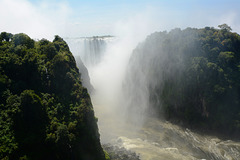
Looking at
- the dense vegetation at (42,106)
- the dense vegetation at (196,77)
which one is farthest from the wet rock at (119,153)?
the dense vegetation at (196,77)

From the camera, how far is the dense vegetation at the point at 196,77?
3534cm

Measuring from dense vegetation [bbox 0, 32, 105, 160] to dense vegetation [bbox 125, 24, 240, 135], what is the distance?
2194 cm

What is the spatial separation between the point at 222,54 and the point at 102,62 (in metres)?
41.4

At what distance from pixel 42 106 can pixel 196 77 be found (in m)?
29.3

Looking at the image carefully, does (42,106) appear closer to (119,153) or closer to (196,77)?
(119,153)

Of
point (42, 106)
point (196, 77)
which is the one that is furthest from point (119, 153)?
point (196, 77)

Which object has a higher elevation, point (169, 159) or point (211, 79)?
point (211, 79)

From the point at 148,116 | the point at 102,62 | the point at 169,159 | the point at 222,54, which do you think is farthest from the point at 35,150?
the point at 102,62

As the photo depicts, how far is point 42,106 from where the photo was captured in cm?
2139

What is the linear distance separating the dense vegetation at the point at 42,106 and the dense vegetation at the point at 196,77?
72.0 ft

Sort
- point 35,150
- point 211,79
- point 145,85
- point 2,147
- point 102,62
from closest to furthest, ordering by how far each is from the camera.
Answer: point 2,147, point 35,150, point 211,79, point 145,85, point 102,62

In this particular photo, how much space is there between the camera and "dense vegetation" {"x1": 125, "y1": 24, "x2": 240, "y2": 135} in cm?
3534

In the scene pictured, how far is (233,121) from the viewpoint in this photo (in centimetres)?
3419

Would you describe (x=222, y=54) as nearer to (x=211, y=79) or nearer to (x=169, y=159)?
(x=211, y=79)
